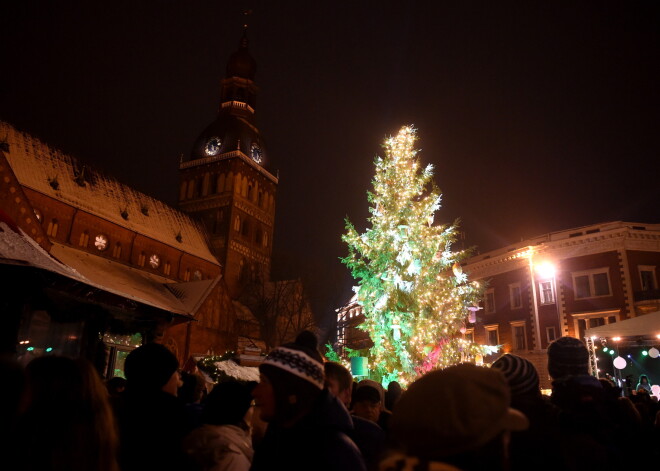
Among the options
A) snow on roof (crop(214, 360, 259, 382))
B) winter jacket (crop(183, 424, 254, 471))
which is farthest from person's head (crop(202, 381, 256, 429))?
snow on roof (crop(214, 360, 259, 382))

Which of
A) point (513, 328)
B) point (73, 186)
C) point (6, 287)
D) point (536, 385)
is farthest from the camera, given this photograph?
point (73, 186)

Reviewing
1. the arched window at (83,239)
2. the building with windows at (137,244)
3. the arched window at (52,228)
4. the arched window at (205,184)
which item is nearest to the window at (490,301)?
the building with windows at (137,244)

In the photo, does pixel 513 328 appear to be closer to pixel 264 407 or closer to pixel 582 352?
pixel 582 352

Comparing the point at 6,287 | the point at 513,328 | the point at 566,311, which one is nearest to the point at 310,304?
the point at 513,328

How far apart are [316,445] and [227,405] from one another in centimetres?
137

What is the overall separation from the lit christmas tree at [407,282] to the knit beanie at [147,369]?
12641 mm

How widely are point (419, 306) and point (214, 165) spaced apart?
149ft

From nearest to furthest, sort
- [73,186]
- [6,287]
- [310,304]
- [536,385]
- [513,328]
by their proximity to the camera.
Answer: [536,385]
[6,287]
[513,328]
[73,186]
[310,304]

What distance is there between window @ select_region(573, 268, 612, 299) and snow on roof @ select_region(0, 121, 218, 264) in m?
32.2

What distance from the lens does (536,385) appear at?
9.86ft

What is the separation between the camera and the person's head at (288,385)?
2480 mm

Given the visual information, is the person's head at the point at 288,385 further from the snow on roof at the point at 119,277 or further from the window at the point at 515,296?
the window at the point at 515,296

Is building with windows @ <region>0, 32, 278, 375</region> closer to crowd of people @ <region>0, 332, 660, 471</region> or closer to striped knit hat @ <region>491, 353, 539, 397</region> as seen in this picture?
crowd of people @ <region>0, 332, 660, 471</region>

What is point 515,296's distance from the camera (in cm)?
3322
